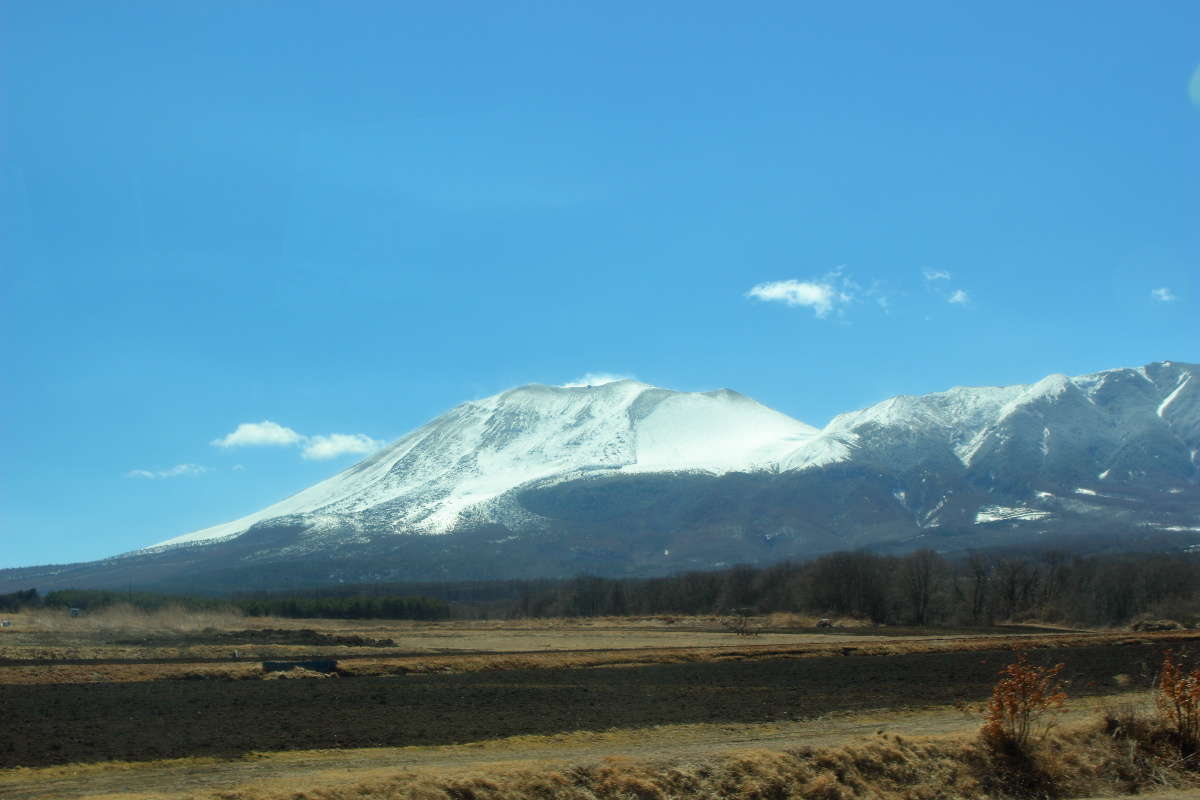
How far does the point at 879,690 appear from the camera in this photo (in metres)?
33.7

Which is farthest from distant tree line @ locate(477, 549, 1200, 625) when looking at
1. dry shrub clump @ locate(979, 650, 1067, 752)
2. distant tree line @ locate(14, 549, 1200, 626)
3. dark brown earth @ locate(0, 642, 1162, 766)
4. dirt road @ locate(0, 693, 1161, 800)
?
dry shrub clump @ locate(979, 650, 1067, 752)

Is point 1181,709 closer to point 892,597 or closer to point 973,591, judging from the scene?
point 892,597

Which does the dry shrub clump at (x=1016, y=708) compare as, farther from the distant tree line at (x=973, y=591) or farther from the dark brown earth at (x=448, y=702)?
the distant tree line at (x=973, y=591)

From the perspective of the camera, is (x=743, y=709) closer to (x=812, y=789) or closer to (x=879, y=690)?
(x=879, y=690)

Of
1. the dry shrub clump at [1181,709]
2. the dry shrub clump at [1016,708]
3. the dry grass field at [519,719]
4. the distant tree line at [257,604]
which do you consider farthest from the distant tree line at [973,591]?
the dry shrub clump at [1016,708]

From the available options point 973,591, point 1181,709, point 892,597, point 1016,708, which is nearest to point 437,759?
point 1016,708

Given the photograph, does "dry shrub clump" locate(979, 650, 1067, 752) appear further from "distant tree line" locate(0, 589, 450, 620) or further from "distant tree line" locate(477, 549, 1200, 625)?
"distant tree line" locate(0, 589, 450, 620)

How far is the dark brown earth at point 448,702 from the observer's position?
23.4m

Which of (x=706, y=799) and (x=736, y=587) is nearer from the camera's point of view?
(x=706, y=799)

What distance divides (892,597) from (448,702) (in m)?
89.4

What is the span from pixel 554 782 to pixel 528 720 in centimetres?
970

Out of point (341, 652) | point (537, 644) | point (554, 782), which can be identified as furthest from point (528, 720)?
point (537, 644)

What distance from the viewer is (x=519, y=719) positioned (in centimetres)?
2703

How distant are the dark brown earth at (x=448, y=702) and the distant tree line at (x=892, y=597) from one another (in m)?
61.8
